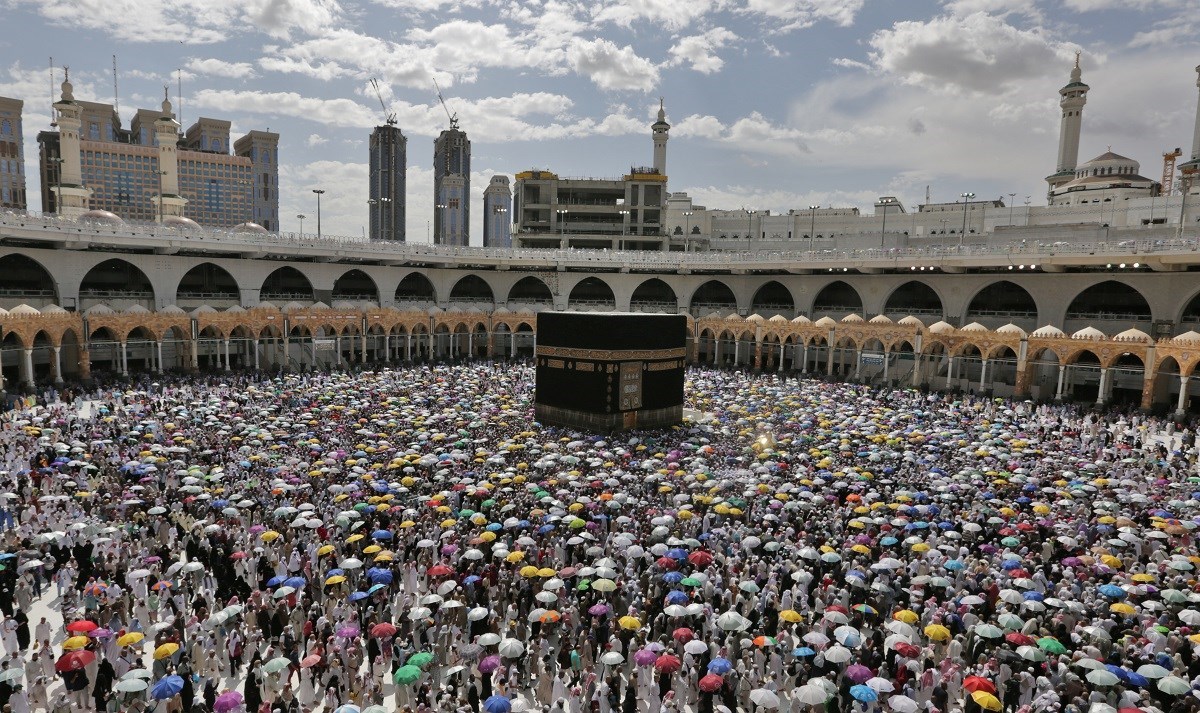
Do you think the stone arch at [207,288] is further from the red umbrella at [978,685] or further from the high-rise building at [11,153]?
the high-rise building at [11,153]

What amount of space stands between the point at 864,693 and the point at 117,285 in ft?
140

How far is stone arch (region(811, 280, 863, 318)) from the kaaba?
23.3m

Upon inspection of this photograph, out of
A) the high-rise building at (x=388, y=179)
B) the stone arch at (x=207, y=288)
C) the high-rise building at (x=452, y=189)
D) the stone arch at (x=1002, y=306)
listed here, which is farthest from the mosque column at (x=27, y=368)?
the high-rise building at (x=388, y=179)

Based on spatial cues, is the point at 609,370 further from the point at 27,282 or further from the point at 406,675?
the point at 27,282

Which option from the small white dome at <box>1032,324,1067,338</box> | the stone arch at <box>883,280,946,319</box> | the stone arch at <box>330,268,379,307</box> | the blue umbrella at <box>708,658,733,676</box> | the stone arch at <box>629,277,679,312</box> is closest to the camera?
the blue umbrella at <box>708,658,733,676</box>

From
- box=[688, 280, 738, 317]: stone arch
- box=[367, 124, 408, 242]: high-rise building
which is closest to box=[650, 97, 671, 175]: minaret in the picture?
box=[688, 280, 738, 317]: stone arch

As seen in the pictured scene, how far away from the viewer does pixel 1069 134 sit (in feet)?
188

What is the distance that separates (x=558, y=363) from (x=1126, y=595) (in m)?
18.1

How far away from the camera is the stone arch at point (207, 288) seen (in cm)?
3975

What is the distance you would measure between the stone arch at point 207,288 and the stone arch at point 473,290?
14.7 meters

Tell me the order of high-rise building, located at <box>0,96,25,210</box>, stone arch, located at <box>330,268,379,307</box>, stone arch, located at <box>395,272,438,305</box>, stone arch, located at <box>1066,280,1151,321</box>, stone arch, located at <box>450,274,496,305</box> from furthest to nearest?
high-rise building, located at <box>0,96,25,210</box>, stone arch, located at <box>450,274,496,305</box>, stone arch, located at <box>395,272,438,305</box>, stone arch, located at <box>330,268,379,307</box>, stone arch, located at <box>1066,280,1151,321</box>

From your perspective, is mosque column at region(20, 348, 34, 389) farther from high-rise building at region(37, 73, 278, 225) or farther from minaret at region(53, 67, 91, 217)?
high-rise building at region(37, 73, 278, 225)

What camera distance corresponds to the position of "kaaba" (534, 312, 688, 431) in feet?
79.6

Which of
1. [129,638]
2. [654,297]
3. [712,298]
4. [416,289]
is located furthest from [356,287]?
[129,638]
